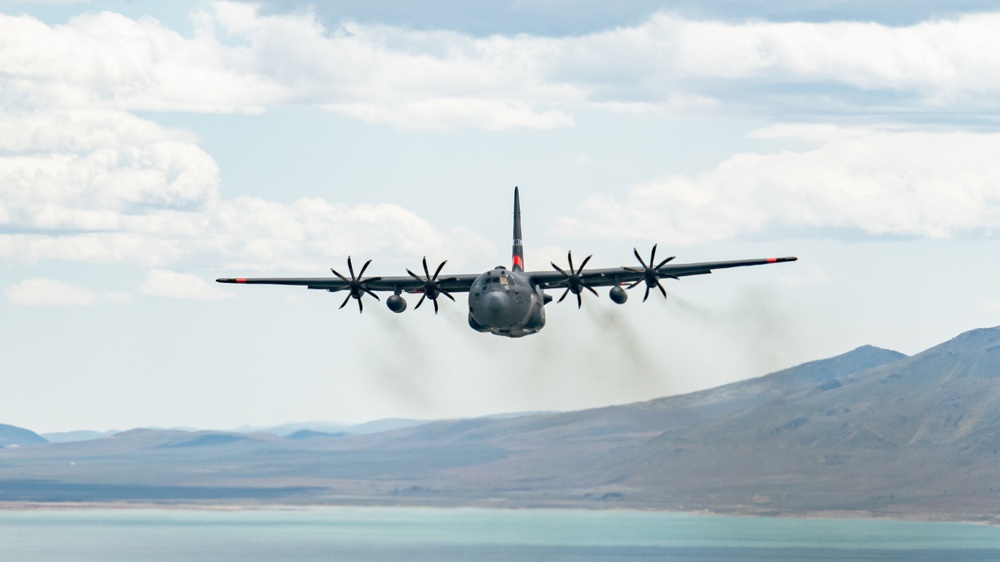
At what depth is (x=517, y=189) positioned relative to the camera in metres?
147

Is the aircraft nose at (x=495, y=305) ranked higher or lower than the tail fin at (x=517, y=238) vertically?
lower

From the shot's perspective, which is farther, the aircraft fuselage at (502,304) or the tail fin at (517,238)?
the tail fin at (517,238)

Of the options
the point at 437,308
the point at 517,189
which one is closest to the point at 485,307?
the point at 437,308

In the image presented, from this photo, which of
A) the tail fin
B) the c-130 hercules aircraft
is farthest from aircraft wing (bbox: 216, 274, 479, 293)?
the tail fin

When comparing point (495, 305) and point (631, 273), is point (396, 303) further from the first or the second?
point (631, 273)

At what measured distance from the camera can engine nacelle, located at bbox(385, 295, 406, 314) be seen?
380 feet

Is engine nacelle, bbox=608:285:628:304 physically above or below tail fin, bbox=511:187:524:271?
below

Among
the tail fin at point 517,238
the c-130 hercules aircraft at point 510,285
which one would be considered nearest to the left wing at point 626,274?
the c-130 hercules aircraft at point 510,285

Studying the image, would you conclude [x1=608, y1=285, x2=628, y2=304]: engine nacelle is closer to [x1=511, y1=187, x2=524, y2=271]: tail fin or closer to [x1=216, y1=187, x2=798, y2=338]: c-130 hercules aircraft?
[x1=216, y1=187, x2=798, y2=338]: c-130 hercules aircraft

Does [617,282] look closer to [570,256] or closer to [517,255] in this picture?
[570,256]

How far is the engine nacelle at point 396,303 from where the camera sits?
115688 mm

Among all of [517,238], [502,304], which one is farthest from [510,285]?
[517,238]

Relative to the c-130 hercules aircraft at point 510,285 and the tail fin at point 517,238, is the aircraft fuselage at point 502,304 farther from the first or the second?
the tail fin at point 517,238

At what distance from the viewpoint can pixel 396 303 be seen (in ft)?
380
